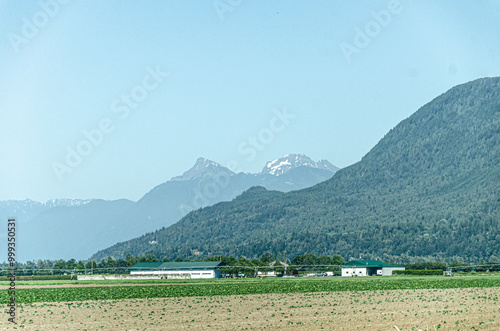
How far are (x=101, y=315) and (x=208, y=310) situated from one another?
28.5 ft

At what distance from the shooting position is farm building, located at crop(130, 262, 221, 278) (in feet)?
552

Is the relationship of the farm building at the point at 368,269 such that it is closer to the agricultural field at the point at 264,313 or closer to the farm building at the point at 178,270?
the farm building at the point at 178,270

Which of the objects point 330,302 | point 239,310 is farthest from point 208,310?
point 330,302

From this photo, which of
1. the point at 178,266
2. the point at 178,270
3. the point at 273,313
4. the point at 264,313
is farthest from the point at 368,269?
the point at 273,313

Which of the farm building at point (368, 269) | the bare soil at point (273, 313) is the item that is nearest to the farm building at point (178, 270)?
the farm building at point (368, 269)

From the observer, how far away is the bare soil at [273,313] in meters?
42.7

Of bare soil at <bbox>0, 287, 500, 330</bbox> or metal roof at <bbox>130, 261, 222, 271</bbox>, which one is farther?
metal roof at <bbox>130, 261, 222, 271</bbox>

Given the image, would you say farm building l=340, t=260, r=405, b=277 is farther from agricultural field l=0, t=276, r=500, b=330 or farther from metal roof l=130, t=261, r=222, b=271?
agricultural field l=0, t=276, r=500, b=330

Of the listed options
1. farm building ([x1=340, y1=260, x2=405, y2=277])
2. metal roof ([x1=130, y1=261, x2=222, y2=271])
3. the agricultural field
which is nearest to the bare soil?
the agricultural field

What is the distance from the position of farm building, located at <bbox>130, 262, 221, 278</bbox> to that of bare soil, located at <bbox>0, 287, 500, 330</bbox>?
10238 centimetres

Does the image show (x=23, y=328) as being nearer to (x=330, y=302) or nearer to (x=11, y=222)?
(x=11, y=222)

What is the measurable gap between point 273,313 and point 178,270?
133 metres

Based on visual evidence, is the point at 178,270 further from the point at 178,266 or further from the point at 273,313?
the point at 273,313

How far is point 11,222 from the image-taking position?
44281mm
